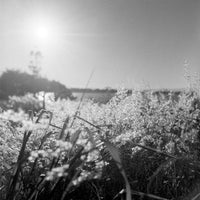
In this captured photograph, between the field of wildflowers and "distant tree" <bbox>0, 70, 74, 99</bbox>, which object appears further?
"distant tree" <bbox>0, 70, 74, 99</bbox>

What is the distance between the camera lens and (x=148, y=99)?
2.21m

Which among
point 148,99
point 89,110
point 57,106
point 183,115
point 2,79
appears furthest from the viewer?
point 2,79

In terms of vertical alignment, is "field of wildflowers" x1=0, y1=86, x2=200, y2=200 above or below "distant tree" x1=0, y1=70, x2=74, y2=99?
below

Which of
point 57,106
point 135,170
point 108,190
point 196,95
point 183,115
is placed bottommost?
point 108,190

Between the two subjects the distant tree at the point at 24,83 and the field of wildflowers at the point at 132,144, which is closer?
the field of wildflowers at the point at 132,144

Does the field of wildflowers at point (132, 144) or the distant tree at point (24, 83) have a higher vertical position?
the distant tree at point (24, 83)

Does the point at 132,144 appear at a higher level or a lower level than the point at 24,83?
lower

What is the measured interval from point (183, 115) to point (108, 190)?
0.52 metres

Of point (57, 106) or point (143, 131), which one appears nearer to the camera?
point (143, 131)

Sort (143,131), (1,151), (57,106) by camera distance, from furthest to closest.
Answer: (57,106) → (143,131) → (1,151)

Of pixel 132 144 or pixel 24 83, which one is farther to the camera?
pixel 24 83

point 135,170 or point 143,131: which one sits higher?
point 143,131

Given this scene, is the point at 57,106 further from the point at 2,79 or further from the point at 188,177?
the point at 2,79

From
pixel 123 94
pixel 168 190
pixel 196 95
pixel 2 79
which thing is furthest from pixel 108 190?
pixel 2 79
